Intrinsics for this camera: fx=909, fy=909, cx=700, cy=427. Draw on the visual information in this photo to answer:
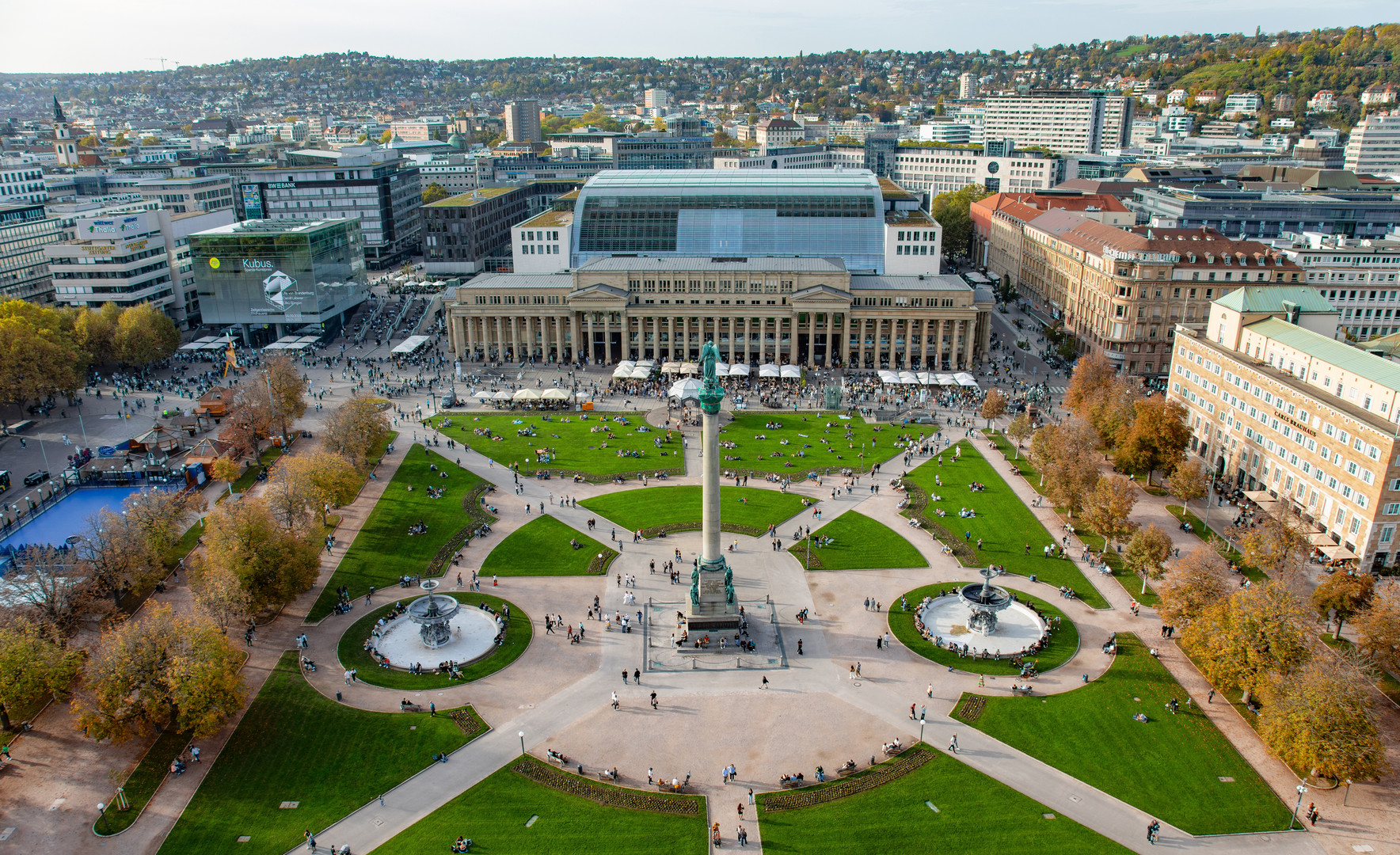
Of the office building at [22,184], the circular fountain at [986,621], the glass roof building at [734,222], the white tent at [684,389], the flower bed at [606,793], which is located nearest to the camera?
the flower bed at [606,793]

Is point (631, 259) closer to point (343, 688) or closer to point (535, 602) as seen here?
point (535, 602)

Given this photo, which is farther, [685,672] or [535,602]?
[535,602]

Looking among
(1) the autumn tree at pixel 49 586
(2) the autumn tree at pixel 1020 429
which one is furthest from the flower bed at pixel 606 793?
(2) the autumn tree at pixel 1020 429

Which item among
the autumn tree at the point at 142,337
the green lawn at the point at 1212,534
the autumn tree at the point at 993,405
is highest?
the autumn tree at the point at 142,337

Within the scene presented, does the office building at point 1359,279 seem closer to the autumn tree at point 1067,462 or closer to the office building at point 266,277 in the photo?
the autumn tree at point 1067,462

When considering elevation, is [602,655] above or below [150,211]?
below

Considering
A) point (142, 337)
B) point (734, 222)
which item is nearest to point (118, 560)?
point (142, 337)

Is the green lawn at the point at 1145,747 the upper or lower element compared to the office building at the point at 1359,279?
lower

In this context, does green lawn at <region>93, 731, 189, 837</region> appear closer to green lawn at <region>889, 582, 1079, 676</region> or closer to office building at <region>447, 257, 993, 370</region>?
green lawn at <region>889, 582, 1079, 676</region>

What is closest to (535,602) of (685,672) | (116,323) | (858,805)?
(685,672)
